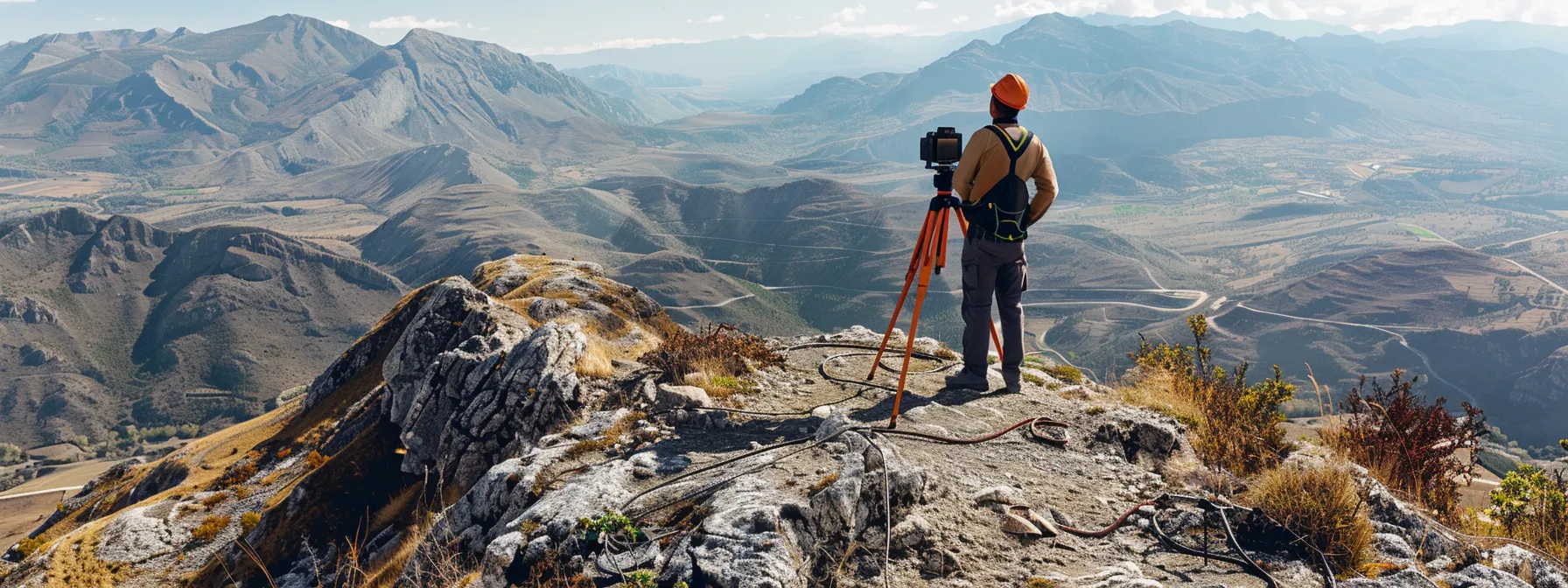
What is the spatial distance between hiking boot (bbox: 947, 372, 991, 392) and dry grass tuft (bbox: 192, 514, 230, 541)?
14.6m

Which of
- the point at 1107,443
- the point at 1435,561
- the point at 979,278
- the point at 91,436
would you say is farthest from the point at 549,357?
the point at 91,436

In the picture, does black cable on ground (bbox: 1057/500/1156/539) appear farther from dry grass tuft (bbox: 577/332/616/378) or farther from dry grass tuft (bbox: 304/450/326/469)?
dry grass tuft (bbox: 304/450/326/469)

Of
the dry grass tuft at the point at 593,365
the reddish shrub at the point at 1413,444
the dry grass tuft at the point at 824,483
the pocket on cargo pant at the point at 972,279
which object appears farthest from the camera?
the dry grass tuft at the point at 593,365

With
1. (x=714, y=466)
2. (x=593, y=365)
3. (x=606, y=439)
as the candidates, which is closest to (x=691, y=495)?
(x=714, y=466)

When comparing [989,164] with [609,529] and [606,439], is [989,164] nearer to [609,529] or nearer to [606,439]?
[606,439]

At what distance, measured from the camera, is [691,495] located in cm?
784

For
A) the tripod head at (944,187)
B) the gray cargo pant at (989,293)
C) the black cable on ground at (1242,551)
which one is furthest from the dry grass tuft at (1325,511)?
the tripod head at (944,187)

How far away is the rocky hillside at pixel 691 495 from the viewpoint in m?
6.88

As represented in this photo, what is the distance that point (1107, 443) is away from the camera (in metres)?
10.2

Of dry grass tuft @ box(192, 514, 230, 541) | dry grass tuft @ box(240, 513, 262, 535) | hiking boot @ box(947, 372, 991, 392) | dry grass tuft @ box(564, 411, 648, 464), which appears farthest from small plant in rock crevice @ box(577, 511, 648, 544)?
dry grass tuft @ box(192, 514, 230, 541)

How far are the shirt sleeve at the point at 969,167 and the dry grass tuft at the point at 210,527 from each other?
614 inches

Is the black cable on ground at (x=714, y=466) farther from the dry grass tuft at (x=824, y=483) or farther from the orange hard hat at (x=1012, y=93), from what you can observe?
the orange hard hat at (x=1012, y=93)

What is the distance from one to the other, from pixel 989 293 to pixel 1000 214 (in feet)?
4.51

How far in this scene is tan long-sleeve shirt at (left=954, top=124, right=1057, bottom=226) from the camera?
10.9 metres
